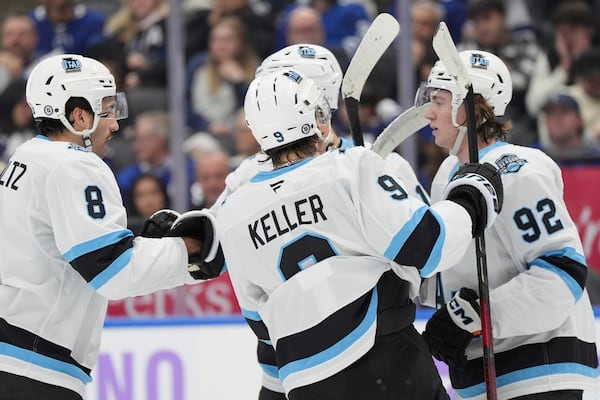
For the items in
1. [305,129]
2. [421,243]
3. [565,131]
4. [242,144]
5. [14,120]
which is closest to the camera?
[421,243]

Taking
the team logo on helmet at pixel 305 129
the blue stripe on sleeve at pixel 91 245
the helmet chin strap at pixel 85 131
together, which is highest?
the helmet chin strap at pixel 85 131

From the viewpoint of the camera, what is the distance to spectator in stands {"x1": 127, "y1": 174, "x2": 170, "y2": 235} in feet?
17.2

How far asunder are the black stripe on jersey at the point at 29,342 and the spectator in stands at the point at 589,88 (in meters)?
3.10

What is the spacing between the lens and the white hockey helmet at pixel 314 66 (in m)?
3.20

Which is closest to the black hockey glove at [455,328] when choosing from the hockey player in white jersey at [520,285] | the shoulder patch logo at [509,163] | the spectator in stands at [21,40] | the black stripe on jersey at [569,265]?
the hockey player in white jersey at [520,285]

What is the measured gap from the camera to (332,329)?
2480 millimetres

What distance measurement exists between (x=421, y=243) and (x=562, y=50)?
10.9ft

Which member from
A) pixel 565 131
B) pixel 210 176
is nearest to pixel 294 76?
pixel 210 176

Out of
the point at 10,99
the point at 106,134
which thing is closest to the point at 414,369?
the point at 106,134

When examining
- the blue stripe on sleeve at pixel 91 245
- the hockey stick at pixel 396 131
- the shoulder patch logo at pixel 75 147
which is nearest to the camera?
the blue stripe on sleeve at pixel 91 245

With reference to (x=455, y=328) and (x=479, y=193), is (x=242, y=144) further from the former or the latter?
(x=479, y=193)

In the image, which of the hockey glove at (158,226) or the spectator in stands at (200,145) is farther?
the spectator in stands at (200,145)

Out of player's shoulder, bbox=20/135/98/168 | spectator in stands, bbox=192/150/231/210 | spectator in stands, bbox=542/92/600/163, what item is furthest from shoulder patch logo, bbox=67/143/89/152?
spectator in stands, bbox=542/92/600/163

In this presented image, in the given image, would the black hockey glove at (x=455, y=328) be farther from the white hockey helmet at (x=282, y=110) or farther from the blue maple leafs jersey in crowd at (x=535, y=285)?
the white hockey helmet at (x=282, y=110)
